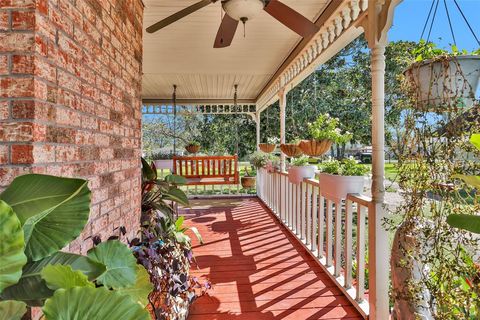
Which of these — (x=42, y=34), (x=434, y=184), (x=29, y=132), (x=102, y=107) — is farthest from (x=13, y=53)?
(x=434, y=184)

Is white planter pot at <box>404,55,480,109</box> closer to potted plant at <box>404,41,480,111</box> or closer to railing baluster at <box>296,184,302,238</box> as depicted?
potted plant at <box>404,41,480,111</box>

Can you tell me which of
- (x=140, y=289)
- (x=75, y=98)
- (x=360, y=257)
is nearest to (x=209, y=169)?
(x=360, y=257)

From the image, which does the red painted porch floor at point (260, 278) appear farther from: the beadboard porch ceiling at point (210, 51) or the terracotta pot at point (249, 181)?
the terracotta pot at point (249, 181)

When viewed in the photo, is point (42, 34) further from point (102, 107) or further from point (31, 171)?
point (102, 107)

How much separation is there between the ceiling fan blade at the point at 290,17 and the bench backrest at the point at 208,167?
3.85m

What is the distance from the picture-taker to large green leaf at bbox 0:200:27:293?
1.96 feet

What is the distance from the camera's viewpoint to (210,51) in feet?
13.2

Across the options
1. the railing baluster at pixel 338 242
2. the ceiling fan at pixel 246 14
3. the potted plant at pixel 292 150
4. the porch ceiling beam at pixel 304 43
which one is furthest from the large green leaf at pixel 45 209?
the potted plant at pixel 292 150

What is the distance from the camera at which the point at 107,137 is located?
1.68 m

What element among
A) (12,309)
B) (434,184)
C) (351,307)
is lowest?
(351,307)

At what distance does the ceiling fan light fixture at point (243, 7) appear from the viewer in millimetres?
1936

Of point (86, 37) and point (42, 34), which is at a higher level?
point (86, 37)

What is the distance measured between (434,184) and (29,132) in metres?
1.57

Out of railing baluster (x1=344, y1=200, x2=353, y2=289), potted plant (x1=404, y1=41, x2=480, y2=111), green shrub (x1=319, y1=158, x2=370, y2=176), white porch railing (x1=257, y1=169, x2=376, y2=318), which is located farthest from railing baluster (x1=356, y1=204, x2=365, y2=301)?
potted plant (x1=404, y1=41, x2=480, y2=111)
